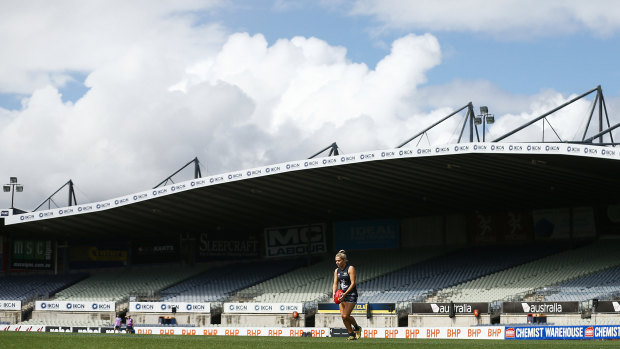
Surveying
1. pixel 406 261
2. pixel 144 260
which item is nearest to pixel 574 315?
pixel 406 261

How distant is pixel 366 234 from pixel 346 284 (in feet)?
119

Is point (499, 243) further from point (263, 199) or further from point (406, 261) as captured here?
point (263, 199)

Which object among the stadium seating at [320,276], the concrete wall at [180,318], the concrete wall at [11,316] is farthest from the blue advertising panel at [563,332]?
the concrete wall at [11,316]

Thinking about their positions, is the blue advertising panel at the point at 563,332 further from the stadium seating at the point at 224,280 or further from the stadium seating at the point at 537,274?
the stadium seating at the point at 224,280

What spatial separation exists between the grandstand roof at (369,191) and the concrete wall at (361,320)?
6.57 meters

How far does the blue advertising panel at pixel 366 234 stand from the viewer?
50969 mm

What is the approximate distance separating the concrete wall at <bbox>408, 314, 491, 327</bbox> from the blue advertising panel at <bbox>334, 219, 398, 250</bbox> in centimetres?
1368

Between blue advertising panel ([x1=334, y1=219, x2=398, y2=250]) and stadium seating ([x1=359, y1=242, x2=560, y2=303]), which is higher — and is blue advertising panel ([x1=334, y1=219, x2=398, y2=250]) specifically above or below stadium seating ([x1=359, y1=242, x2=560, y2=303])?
above

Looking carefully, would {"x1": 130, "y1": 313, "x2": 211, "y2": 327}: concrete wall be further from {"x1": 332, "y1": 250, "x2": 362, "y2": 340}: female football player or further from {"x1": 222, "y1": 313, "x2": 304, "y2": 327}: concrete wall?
{"x1": 332, "y1": 250, "x2": 362, "y2": 340}: female football player

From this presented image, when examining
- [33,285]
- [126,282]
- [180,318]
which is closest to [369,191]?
[180,318]

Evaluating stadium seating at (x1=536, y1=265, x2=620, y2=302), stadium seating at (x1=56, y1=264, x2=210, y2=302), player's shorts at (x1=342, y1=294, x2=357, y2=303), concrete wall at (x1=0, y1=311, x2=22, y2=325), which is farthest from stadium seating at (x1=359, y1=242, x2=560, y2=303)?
player's shorts at (x1=342, y1=294, x2=357, y2=303)

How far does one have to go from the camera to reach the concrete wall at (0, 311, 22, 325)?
1938 inches

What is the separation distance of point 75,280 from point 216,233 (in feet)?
34.5

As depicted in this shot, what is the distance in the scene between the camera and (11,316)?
49.5 metres
